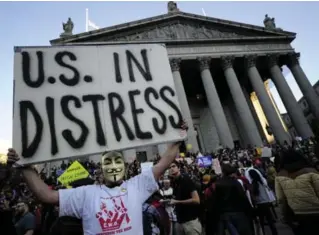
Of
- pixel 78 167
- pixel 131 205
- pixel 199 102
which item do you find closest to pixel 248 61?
pixel 199 102

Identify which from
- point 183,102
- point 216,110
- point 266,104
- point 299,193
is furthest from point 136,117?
point 266,104

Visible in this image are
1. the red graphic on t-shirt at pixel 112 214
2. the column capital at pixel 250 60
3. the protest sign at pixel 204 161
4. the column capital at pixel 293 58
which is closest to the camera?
the red graphic on t-shirt at pixel 112 214

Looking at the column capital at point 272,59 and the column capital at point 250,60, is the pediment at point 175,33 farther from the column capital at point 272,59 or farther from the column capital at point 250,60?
the column capital at point 272,59

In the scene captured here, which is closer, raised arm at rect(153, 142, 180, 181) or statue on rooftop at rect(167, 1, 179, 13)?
raised arm at rect(153, 142, 180, 181)

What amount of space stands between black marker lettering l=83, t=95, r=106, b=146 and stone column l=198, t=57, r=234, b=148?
67.8 feet

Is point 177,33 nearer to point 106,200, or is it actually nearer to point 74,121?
point 74,121

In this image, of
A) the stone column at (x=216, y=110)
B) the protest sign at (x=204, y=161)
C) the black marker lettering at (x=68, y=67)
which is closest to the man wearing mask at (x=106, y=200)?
the black marker lettering at (x=68, y=67)

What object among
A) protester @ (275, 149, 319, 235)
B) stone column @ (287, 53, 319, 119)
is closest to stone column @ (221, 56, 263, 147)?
stone column @ (287, 53, 319, 119)

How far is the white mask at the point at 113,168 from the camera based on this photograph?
2148mm

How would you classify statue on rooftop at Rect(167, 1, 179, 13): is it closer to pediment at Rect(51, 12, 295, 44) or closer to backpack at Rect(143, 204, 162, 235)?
pediment at Rect(51, 12, 295, 44)

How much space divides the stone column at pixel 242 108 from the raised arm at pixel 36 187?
22.8 metres

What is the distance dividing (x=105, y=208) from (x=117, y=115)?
0.91 m

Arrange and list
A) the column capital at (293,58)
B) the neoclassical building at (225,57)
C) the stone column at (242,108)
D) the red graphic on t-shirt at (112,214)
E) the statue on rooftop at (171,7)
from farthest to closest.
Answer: the column capital at (293,58) < the statue on rooftop at (171,7) < the neoclassical building at (225,57) < the stone column at (242,108) < the red graphic on t-shirt at (112,214)

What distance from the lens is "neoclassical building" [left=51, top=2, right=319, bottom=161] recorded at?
2353 cm
